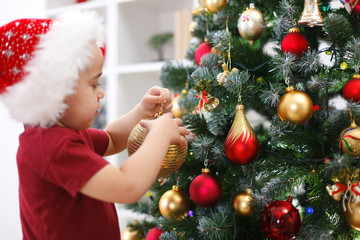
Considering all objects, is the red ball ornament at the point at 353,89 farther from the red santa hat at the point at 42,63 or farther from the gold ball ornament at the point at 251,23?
the red santa hat at the point at 42,63

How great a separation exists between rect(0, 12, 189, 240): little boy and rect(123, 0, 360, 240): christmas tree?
143 millimetres

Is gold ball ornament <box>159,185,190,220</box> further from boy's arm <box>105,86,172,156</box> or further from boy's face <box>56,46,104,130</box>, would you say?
boy's face <box>56,46,104,130</box>

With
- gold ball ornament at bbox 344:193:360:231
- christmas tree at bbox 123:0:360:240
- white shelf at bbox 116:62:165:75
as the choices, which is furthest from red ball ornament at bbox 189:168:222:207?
white shelf at bbox 116:62:165:75

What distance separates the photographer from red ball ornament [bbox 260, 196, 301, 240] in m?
0.67

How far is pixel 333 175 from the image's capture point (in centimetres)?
62

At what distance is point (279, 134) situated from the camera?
0.71 meters

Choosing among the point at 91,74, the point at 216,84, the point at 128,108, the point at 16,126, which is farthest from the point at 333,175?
the point at 16,126

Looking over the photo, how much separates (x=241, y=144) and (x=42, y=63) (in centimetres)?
39

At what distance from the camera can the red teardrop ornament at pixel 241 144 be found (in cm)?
71

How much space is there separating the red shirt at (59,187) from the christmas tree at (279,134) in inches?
7.4

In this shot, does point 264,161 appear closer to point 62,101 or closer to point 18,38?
point 62,101

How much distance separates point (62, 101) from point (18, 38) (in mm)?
137

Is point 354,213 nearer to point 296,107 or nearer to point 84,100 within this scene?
point 296,107

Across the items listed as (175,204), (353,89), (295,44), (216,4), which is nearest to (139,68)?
(216,4)
